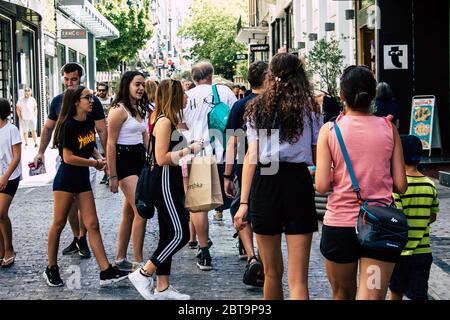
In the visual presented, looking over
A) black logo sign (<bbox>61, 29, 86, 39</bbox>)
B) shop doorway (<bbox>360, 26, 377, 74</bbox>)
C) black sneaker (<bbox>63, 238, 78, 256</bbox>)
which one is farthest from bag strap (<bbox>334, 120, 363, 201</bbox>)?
black logo sign (<bbox>61, 29, 86, 39</bbox>)

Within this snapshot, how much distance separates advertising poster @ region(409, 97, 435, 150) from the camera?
1652 centimetres

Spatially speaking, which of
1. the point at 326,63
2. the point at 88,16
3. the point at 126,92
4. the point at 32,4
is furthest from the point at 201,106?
the point at 88,16

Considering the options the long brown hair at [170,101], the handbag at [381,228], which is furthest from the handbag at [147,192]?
the handbag at [381,228]

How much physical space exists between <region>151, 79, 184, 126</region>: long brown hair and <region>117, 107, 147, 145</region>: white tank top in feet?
3.31

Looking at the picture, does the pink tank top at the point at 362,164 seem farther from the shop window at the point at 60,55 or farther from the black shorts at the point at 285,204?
the shop window at the point at 60,55

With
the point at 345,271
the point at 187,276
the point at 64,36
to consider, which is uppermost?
the point at 64,36

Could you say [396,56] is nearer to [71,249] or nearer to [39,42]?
[71,249]

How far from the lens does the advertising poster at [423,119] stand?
1652 cm

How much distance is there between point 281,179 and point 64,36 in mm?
29406

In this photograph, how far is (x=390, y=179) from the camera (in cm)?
438

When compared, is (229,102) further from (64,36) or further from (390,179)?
(64,36)

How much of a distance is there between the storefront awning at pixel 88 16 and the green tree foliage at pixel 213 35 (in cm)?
2158

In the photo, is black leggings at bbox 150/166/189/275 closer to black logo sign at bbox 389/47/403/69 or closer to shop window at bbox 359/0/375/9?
black logo sign at bbox 389/47/403/69
